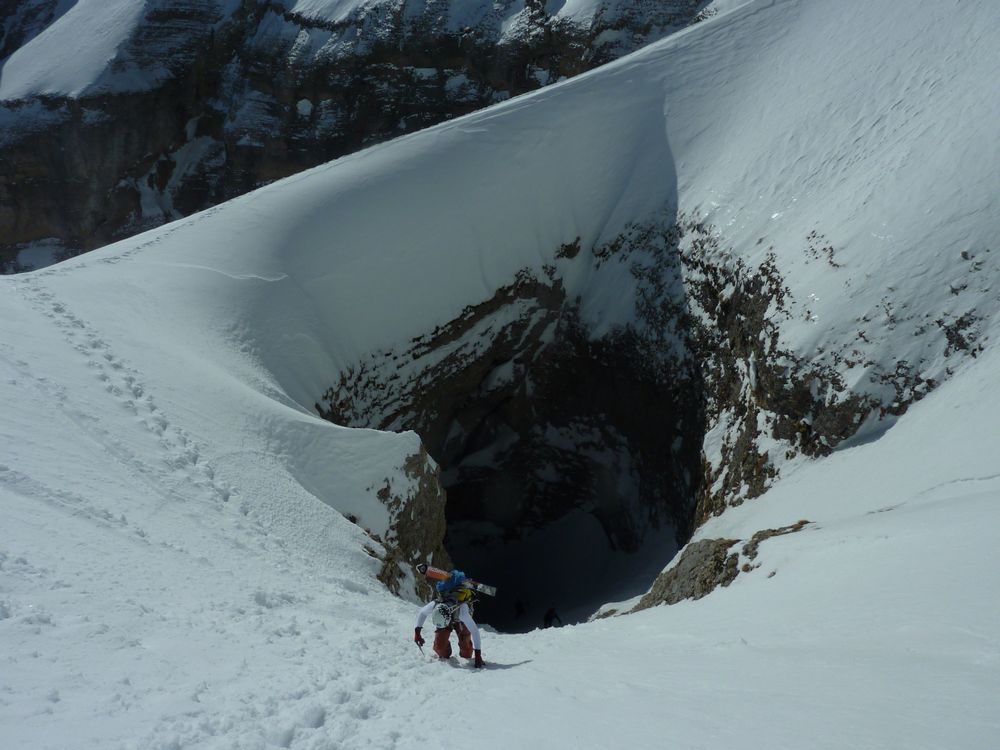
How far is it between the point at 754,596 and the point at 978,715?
13.2ft

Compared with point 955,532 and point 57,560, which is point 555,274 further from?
point 57,560

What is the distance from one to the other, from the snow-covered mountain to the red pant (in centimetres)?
→ 37

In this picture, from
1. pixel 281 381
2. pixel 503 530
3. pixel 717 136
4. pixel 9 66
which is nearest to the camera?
pixel 281 381

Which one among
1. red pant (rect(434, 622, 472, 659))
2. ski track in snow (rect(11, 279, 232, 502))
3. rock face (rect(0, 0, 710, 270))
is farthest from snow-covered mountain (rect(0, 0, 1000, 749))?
rock face (rect(0, 0, 710, 270))

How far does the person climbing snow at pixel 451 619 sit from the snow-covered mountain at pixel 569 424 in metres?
0.37

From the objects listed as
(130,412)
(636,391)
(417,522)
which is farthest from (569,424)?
(130,412)

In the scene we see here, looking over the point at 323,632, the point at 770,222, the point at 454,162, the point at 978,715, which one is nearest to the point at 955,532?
the point at 978,715

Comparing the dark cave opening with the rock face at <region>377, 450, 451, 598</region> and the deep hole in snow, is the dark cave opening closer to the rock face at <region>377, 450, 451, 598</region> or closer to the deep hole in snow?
the deep hole in snow

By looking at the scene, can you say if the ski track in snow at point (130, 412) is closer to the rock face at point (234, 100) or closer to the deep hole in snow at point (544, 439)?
the deep hole in snow at point (544, 439)

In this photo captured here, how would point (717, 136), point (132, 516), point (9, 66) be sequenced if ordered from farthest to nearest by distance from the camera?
1. point (9, 66)
2. point (717, 136)
3. point (132, 516)

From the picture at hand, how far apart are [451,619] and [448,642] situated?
228 millimetres

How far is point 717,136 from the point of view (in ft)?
67.6

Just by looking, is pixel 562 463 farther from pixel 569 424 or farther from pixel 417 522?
pixel 417 522

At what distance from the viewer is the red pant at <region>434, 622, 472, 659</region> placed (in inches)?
288
